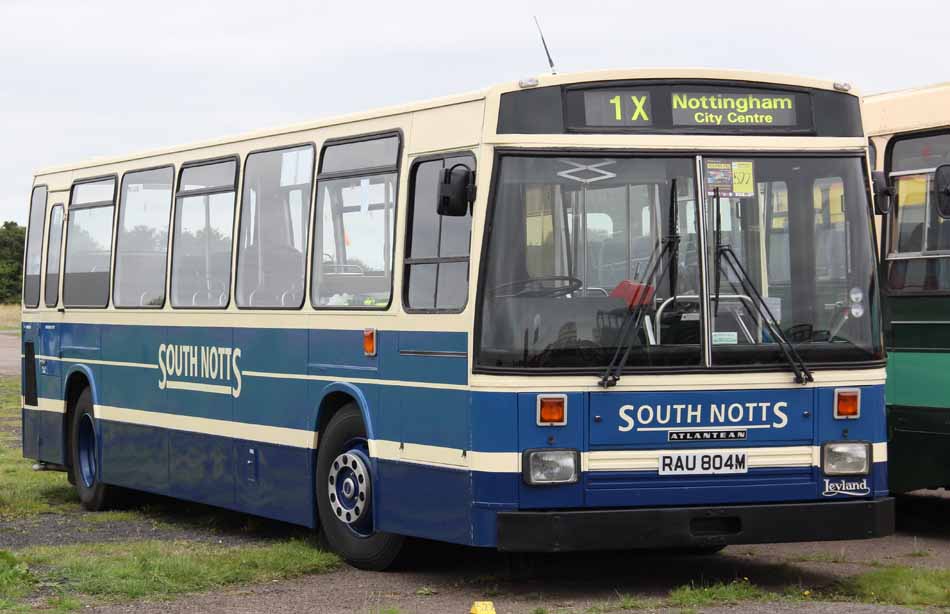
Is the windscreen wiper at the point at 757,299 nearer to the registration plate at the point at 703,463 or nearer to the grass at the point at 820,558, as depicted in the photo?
the registration plate at the point at 703,463

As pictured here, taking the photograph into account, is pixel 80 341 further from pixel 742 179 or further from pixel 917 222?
pixel 742 179

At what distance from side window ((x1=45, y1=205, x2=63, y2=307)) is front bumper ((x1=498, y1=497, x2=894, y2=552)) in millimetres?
8385

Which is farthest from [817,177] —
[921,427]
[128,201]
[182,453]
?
[128,201]

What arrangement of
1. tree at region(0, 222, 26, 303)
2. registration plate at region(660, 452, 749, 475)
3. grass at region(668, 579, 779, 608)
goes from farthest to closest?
tree at region(0, 222, 26, 303)
registration plate at region(660, 452, 749, 475)
grass at region(668, 579, 779, 608)

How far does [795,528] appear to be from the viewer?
419 inches

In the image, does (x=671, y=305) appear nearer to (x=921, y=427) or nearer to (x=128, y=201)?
(x=921, y=427)

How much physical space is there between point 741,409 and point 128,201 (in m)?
7.26

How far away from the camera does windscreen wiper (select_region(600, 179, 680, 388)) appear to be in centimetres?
1035

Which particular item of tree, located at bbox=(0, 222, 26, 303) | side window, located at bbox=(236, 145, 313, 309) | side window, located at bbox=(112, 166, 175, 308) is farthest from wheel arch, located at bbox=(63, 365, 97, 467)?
tree, located at bbox=(0, 222, 26, 303)

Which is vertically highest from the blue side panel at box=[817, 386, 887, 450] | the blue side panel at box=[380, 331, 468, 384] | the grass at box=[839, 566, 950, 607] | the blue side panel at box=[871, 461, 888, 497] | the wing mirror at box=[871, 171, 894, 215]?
the wing mirror at box=[871, 171, 894, 215]

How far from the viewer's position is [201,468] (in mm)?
14391

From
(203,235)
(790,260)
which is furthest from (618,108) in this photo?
(203,235)

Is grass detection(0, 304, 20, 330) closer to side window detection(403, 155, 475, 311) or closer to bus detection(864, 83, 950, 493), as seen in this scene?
bus detection(864, 83, 950, 493)

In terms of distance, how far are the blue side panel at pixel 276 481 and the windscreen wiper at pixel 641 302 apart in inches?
117
